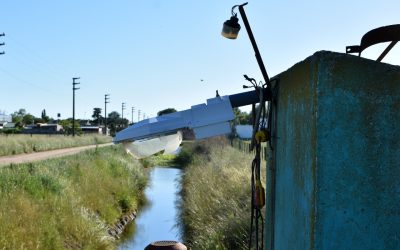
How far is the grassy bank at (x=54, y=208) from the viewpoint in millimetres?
10907

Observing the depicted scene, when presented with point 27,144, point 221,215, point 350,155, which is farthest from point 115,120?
point 350,155

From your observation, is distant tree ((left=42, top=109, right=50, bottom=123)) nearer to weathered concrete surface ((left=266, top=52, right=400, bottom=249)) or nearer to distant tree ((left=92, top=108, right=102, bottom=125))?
distant tree ((left=92, top=108, right=102, bottom=125))

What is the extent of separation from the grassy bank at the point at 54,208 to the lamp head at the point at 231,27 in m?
7.62

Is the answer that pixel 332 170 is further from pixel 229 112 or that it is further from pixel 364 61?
pixel 229 112

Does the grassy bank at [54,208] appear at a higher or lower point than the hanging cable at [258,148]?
lower

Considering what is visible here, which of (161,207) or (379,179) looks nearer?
(379,179)

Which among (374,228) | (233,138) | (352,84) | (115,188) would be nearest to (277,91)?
(352,84)

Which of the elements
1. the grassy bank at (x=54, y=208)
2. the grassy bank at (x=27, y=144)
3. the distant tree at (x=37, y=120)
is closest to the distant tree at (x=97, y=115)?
the distant tree at (x=37, y=120)

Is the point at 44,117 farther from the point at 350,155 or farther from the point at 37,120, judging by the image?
the point at 350,155

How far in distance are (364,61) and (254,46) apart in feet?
A: 3.64

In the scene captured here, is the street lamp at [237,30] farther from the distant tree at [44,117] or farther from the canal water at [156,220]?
the distant tree at [44,117]

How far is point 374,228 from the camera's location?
2.60m

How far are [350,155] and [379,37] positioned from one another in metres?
0.96

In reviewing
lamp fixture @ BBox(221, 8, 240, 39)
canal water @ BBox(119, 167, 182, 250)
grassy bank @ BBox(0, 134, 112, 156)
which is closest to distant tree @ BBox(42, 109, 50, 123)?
grassy bank @ BBox(0, 134, 112, 156)
